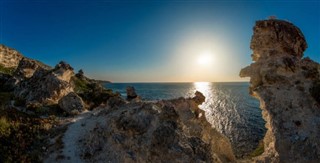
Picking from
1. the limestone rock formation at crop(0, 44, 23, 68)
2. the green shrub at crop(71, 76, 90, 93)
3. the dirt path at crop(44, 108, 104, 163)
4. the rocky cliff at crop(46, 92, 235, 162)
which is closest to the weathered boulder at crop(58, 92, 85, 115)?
the dirt path at crop(44, 108, 104, 163)

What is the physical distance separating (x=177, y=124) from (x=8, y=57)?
66166 mm

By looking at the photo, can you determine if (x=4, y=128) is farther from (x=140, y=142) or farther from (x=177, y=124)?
(x=177, y=124)

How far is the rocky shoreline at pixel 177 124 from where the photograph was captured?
18375 mm

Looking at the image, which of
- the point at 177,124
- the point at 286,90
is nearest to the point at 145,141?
the point at 177,124

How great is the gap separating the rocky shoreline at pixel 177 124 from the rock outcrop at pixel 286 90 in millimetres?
80

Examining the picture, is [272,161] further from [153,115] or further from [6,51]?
[6,51]

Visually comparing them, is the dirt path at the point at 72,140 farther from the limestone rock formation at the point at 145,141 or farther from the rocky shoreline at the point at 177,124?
the limestone rock formation at the point at 145,141

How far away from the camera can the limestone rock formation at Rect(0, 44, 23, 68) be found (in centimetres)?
6356

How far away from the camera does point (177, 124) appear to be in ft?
64.6

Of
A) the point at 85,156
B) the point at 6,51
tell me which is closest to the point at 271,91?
the point at 85,156

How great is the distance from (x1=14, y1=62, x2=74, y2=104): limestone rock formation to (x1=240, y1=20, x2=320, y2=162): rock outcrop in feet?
90.7

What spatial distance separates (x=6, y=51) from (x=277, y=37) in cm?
7101

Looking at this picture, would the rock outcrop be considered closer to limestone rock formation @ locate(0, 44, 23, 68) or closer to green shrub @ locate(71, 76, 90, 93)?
green shrub @ locate(71, 76, 90, 93)

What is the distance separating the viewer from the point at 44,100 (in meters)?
33.1
